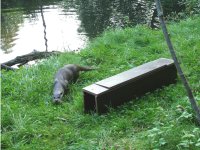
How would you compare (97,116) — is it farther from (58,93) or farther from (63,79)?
(63,79)

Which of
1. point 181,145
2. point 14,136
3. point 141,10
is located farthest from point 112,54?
point 141,10

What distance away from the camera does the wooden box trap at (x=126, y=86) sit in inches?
197

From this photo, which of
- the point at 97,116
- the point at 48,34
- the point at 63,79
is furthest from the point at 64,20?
the point at 97,116

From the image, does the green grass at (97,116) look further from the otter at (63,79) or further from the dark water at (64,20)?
the dark water at (64,20)

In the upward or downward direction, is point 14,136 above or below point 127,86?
below

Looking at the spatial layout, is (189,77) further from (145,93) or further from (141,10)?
(141,10)

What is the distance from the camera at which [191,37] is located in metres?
8.10

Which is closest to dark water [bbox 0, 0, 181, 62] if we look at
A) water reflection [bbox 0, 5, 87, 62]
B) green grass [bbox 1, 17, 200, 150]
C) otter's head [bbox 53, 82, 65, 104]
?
water reflection [bbox 0, 5, 87, 62]

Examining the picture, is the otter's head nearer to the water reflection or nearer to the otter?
the otter

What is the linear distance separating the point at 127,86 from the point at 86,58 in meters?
2.88

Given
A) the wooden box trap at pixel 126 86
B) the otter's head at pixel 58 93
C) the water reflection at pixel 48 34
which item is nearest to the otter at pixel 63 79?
the otter's head at pixel 58 93

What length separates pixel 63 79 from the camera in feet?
20.6

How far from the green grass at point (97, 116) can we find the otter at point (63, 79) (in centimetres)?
13

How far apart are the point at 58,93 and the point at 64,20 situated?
1271cm
